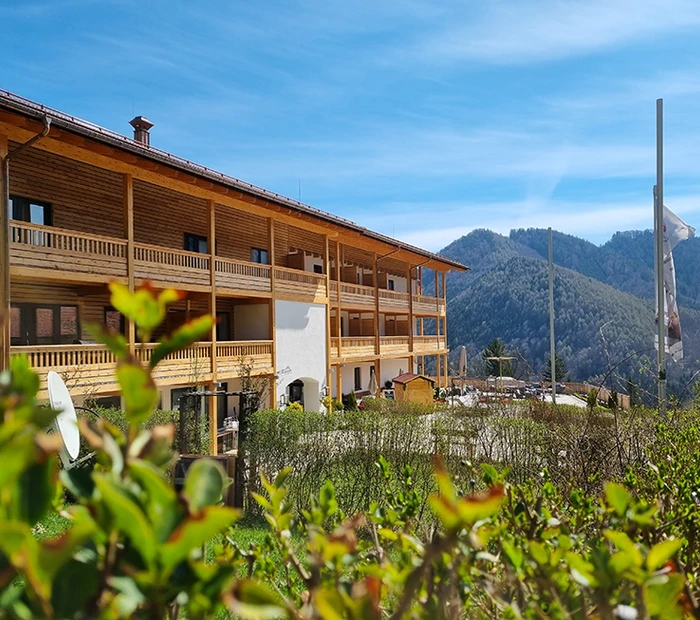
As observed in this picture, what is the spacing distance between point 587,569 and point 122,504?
0.76 metres

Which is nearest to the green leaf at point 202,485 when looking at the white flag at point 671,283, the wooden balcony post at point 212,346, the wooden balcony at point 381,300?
the white flag at point 671,283

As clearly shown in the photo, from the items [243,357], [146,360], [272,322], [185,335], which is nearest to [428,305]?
[272,322]

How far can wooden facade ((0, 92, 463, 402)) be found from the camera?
12328mm

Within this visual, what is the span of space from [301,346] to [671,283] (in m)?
12.1

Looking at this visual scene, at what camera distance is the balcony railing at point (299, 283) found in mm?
19672

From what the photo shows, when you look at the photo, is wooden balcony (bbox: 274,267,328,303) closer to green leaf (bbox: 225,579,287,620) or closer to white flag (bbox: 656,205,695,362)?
white flag (bbox: 656,205,695,362)

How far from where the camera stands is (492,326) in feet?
364

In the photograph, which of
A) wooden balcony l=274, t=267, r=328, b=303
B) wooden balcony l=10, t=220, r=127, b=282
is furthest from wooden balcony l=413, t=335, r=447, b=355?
wooden balcony l=10, t=220, r=127, b=282

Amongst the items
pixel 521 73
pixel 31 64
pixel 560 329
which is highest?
pixel 521 73

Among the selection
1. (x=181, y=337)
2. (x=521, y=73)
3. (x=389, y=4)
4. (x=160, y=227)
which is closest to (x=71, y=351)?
(x=160, y=227)

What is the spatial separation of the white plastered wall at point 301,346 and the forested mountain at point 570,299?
53625mm

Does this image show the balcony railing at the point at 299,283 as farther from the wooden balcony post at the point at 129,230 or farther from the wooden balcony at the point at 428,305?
the wooden balcony at the point at 428,305

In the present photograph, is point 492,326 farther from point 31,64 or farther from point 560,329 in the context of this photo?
point 31,64

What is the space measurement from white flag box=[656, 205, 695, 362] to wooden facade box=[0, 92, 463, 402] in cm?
1040
